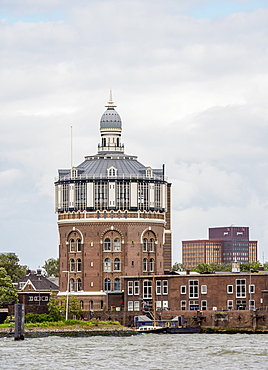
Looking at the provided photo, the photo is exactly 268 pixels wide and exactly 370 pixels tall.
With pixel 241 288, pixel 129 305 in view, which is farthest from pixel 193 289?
pixel 129 305

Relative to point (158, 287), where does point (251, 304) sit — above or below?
below

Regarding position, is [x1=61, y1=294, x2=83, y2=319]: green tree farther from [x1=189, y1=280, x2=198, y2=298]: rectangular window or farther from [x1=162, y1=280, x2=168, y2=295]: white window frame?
[x1=189, y1=280, x2=198, y2=298]: rectangular window

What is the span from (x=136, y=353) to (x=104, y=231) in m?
69.0

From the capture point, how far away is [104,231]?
639 feet

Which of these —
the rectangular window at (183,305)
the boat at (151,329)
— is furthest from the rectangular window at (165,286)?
the boat at (151,329)

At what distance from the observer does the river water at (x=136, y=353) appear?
11338 centimetres

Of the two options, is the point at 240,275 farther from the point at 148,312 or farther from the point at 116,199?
the point at 116,199

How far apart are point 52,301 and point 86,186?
23.4 meters

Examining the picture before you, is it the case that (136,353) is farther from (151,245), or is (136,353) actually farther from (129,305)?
(151,245)

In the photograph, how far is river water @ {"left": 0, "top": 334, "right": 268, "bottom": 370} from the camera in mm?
113375

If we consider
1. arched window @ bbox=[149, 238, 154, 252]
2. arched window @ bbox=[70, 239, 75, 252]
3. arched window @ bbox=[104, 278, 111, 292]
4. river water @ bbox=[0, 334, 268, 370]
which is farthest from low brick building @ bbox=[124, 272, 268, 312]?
river water @ bbox=[0, 334, 268, 370]

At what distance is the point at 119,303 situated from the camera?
191625mm

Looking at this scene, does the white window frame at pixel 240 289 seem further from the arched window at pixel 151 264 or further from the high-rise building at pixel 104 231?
the arched window at pixel 151 264

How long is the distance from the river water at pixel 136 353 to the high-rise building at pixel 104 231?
39000 mm
